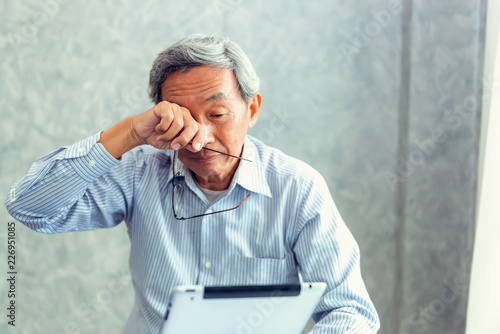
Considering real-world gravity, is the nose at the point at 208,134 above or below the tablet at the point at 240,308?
above

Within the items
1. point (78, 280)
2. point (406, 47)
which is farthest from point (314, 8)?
point (78, 280)

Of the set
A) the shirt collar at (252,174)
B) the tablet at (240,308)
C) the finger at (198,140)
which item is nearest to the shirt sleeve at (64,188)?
the finger at (198,140)

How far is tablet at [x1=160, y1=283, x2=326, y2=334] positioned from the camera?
3.30 ft

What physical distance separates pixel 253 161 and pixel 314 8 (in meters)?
1.01

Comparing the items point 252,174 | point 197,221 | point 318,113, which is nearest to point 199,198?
point 197,221

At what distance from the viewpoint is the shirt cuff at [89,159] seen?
4.57ft

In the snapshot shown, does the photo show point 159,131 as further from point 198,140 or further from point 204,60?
point 204,60

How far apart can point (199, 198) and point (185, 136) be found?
26 centimetres

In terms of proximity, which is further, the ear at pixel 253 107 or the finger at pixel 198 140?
the ear at pixel 253 107

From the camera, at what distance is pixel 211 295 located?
1.00 m

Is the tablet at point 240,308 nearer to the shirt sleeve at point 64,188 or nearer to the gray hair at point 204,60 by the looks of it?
the shirt sleeve at point 64,188

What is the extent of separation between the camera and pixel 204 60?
1.42 metres

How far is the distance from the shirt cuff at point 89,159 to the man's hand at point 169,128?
95mm

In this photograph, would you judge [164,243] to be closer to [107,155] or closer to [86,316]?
[107,155]
